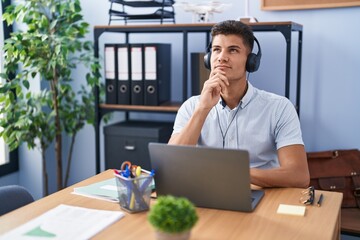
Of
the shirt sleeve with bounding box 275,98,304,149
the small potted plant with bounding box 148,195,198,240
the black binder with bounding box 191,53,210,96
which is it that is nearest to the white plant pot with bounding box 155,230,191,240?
the small potted plant with bounding box 148,195,198,240

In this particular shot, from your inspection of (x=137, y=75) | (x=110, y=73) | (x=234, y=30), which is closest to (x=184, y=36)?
(x=137, y=75)

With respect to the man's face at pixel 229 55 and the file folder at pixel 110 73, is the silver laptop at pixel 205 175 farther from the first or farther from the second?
the file folder at pixel 110 73

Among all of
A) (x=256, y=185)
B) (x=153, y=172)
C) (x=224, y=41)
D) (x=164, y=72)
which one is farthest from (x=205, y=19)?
(x=153, y=172)

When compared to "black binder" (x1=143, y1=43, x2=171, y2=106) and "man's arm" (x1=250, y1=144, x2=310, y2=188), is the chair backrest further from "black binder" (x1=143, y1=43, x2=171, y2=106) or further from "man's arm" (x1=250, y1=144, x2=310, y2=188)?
"black binder" (x1=143, y1=43, x2=171, y2=106)

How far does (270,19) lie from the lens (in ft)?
8.75

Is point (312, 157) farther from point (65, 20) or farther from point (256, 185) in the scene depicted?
point (65, 20)

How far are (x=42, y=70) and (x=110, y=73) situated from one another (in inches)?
16.1

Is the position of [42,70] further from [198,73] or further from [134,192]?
[134,192]

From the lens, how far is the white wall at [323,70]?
2.54 metres

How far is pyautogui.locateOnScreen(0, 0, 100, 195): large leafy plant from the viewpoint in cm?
261

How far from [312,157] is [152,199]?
1328 mm

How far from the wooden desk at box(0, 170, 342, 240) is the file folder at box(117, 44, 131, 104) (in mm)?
1294

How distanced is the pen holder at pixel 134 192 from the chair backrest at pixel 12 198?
44cm

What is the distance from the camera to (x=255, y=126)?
6.16ft
